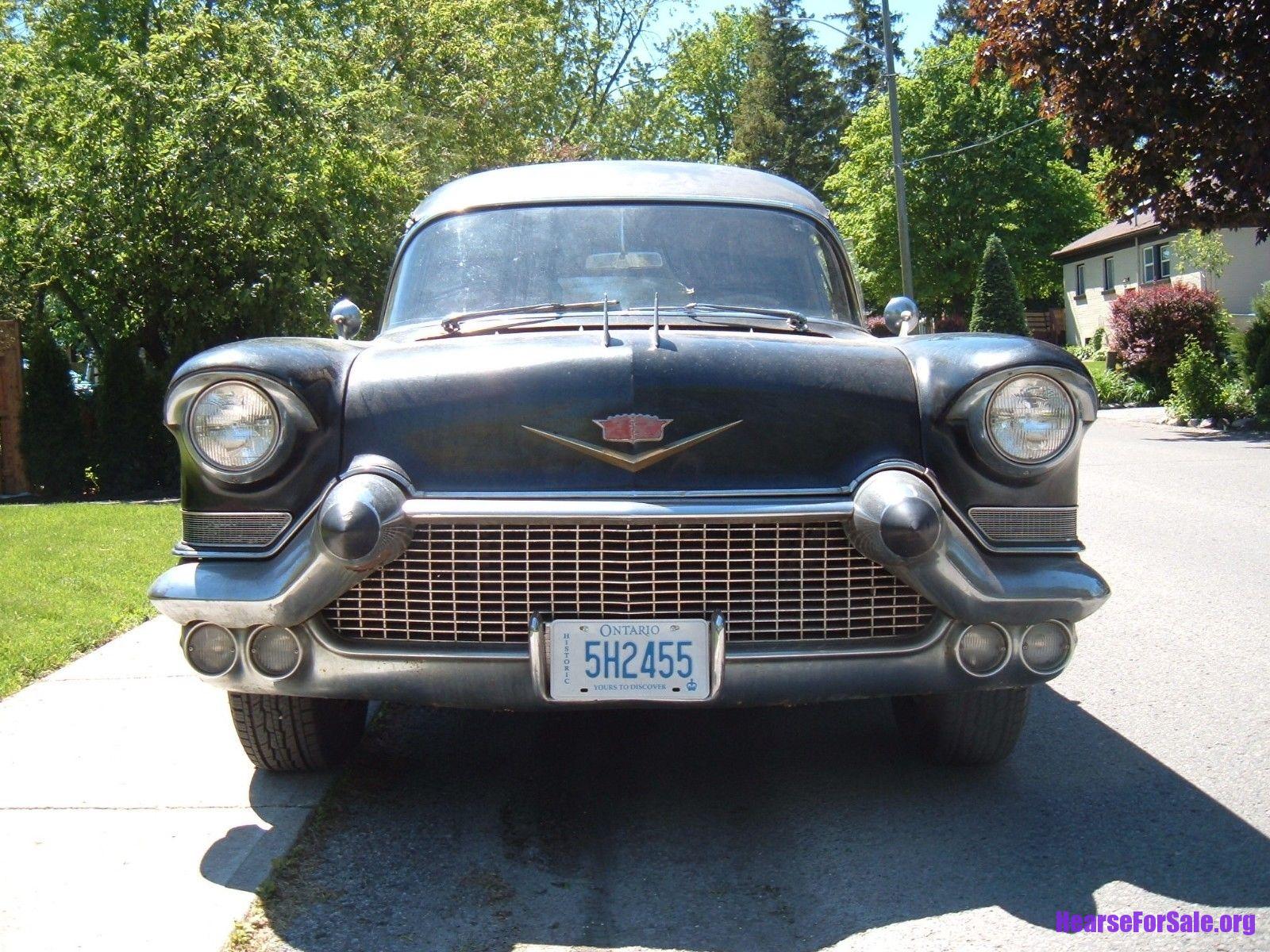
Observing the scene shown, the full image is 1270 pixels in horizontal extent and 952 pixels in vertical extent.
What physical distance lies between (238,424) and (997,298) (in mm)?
32528

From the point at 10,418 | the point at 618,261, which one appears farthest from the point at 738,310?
the point at 10,418

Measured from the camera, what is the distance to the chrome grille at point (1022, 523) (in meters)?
3.39

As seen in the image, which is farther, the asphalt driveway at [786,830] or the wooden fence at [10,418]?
the wooden fence at [10,418]

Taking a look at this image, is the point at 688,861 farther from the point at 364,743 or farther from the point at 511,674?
the point at 364,743

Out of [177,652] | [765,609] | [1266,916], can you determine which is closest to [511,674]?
[765,609]

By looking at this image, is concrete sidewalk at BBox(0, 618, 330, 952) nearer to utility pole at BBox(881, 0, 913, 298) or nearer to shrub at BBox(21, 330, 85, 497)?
shrub at BBox(21, 330, 85, 497)

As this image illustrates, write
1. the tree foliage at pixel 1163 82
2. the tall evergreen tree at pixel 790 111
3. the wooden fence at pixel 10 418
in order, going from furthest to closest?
the tall evergreen tree at pixel 790 111 → the tree foliage at pixel 1163 82 → the wooden fence at pixel 10 418

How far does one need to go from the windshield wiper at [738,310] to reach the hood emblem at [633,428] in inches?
34.4

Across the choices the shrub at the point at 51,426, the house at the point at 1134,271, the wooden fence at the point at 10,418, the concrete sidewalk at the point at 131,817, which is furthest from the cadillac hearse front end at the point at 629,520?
the house at the point at 1134,271

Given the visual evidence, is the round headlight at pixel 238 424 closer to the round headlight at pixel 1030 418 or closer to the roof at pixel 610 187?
the roof at pixel 610 187

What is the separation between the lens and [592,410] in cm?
330

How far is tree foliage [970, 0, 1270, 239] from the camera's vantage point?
57.5 feet

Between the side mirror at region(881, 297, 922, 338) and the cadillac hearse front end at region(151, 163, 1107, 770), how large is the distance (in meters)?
1.37

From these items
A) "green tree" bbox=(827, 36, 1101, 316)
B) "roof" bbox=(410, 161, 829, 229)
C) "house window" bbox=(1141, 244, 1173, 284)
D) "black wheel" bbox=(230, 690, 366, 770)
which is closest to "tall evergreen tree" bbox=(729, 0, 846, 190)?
"green tree" bbox=(827, 36, 1101, 316)
